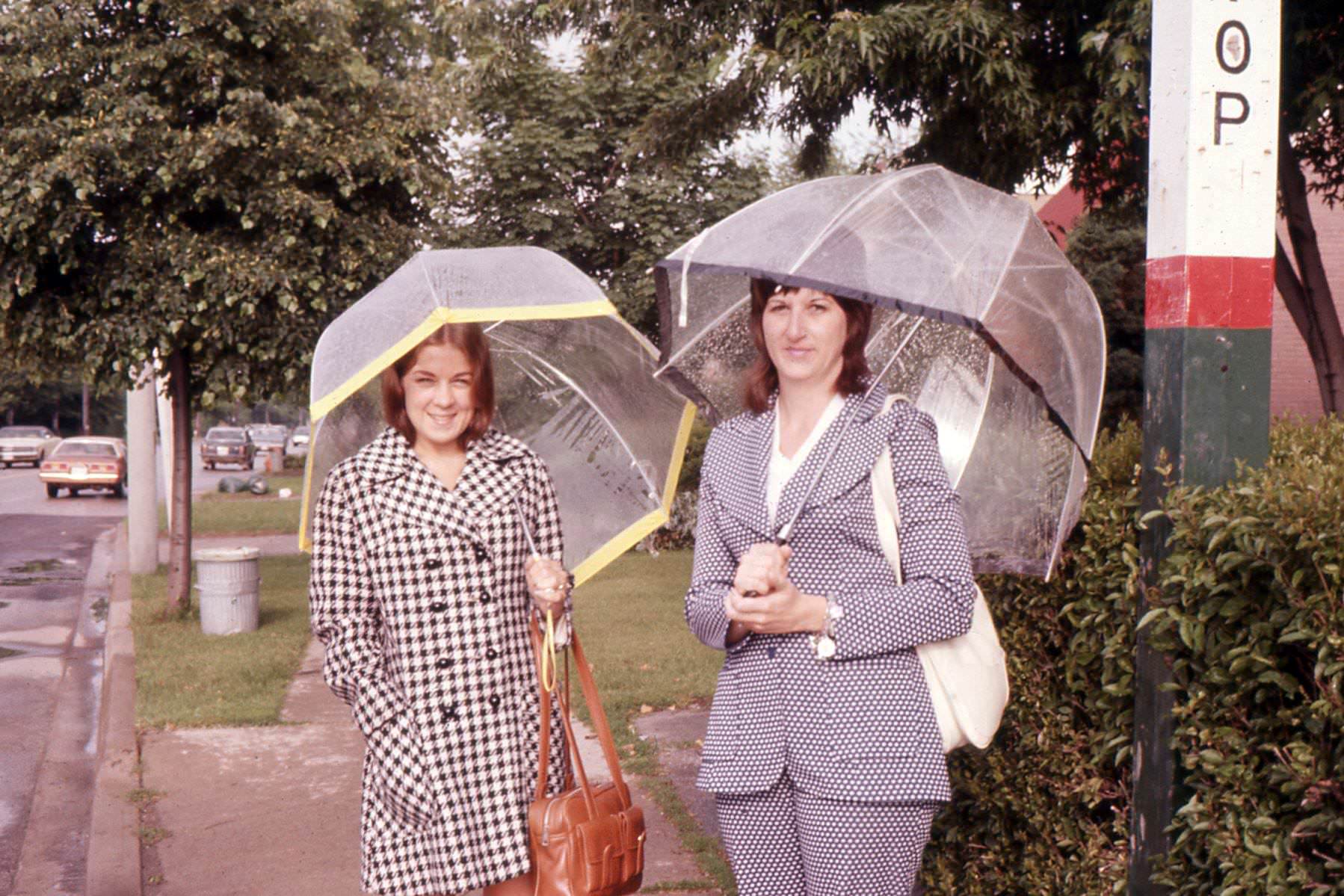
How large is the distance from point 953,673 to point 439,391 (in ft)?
4.36

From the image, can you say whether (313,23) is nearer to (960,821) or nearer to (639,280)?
(639,280)

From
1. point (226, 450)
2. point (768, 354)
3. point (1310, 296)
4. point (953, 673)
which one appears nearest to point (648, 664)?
point (1310, 296)

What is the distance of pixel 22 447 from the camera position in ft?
161

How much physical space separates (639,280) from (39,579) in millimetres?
8411

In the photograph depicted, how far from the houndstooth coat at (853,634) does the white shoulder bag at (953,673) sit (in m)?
0.02

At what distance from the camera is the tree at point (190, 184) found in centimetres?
995

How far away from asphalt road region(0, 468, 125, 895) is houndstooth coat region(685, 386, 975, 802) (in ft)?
13.6

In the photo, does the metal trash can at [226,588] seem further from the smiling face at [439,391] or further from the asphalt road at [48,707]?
the smiling face at [439,391]

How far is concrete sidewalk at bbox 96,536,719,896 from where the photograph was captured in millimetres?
5293

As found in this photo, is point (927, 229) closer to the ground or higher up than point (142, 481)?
higher up

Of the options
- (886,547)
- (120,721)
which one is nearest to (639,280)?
(120,721)

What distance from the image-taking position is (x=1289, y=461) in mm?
2850

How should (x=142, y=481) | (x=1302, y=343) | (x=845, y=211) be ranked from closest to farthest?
(x=845, y=211) → (x=142, y=481) → (x=1302, y=343)

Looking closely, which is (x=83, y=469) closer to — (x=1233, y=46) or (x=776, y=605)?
(x=776, y=605)
